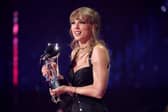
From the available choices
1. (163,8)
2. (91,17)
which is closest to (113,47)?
(163,8)

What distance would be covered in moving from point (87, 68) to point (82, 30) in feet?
0.60

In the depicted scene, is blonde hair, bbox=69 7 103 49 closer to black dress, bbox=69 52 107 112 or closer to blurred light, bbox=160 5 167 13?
black dress, bbox=69 52 107 112

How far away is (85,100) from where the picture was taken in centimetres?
217

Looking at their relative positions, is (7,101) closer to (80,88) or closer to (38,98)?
(38,98)

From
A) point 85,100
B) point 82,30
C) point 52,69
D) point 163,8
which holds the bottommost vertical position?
point 85,100

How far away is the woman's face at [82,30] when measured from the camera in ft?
7.20

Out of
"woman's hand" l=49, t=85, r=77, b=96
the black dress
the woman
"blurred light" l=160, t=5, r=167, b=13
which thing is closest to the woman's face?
the woman

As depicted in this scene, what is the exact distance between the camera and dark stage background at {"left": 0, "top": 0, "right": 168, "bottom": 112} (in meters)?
4.10

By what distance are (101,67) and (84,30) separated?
0.21 meters

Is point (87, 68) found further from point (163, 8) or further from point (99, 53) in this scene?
point (163, 8)

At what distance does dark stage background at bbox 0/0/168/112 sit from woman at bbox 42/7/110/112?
6.10 feet

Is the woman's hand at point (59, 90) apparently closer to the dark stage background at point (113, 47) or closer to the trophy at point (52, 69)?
the trophy at point (52, 69)

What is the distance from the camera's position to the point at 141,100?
164 inches

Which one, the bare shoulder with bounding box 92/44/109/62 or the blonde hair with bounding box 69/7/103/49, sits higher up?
the blonde hair with bounding box 69/7/103/49
